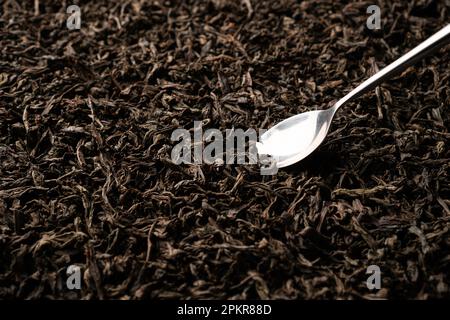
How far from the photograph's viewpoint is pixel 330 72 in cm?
325

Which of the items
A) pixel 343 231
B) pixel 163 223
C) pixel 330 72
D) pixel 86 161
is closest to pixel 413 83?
pixel 330 72

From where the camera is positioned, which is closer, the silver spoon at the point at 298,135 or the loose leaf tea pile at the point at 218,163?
the loose leaf tea pile at the point at 218,163

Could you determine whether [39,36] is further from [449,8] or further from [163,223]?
[449,8]

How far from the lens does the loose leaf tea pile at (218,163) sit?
2.33 metres

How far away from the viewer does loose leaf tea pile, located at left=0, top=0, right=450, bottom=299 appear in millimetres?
2334

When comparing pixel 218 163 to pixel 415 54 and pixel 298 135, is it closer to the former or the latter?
pixel 298 135

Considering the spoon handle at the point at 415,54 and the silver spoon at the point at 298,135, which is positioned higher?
the spoon handle at the point at 415,54

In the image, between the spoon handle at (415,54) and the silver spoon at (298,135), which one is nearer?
the spoon handle at (415,54)

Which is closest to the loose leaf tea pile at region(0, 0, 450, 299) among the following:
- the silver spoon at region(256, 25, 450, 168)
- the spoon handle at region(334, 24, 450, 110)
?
the silver spoon at region(256, 25, 450, 168)

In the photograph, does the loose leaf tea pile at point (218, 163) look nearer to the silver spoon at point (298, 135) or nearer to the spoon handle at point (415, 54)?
the silver spoon at point (298, 135)

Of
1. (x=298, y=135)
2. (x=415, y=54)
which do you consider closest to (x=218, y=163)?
(x=298, y=135)

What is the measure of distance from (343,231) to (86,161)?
1347 mm

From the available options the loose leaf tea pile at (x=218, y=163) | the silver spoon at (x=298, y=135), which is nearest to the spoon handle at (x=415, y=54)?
the silver spoon at (x=298, y=135)
